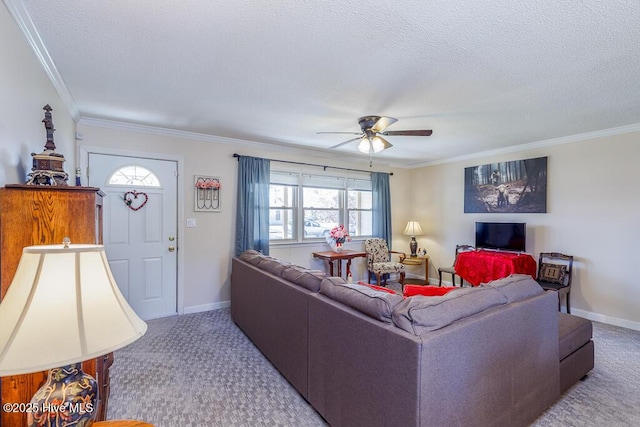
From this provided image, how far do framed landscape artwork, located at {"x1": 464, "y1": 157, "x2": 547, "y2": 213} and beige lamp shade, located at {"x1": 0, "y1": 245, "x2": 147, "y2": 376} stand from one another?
517cm

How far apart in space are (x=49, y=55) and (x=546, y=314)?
3920 mm

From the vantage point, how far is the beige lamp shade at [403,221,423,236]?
5906mm

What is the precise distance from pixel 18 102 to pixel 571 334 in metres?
4.09

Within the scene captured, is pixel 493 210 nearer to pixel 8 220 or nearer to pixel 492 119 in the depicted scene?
pixel 492 119

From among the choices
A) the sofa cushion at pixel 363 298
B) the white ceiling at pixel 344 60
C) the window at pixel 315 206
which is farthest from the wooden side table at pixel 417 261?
the sofa cushion at pixel 363 298

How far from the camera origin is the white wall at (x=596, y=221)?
12.0 feet

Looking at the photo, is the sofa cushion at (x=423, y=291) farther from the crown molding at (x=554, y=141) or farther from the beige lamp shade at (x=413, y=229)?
the beige lamp shade at (x=413, y=229)

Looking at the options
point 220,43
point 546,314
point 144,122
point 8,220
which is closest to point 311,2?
point 220,43

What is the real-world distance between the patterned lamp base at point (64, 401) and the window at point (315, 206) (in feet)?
12.9

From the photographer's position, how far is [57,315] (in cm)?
83

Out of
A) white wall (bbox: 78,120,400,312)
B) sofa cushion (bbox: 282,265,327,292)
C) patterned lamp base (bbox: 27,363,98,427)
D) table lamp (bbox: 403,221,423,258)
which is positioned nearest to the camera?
patterned lamp base (bbox: 27,363,98,427)

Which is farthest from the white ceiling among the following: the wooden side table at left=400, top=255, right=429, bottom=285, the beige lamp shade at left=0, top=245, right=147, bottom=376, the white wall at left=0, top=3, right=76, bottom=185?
the wooden side table at left=400, top=255, right=429, bottom=285

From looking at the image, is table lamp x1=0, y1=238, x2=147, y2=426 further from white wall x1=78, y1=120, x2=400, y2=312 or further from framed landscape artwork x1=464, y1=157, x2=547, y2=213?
framed landscape artwork x1=464, y1=157, x2=547, y2=213

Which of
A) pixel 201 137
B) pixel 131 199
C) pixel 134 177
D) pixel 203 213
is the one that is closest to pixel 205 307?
pixel 203 213
